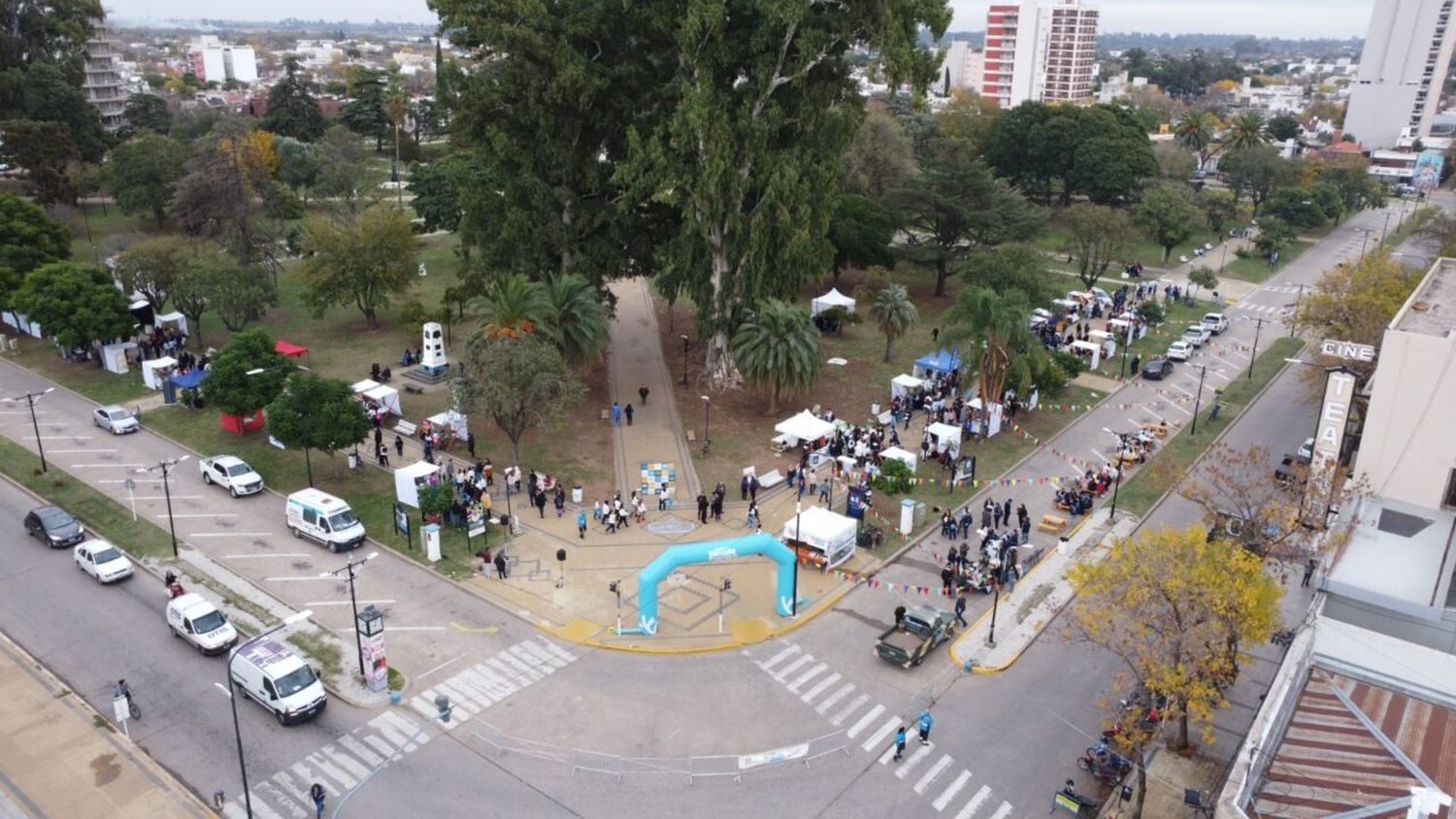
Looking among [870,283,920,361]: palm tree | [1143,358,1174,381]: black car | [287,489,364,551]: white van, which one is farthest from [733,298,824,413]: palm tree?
[1143,358,1174,381]: black car

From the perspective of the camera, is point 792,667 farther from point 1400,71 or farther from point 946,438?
point 1400,71

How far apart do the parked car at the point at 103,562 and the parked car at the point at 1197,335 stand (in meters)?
55.8

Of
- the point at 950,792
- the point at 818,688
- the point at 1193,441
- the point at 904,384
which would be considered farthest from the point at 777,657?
the point at 1193,441

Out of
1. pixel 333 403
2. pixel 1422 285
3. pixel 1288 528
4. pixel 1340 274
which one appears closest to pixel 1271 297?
pixel 1340 274

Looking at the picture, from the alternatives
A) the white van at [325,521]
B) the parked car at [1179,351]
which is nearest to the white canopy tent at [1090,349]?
the parked car at [1179,351]

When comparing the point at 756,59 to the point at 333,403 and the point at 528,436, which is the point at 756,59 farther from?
the point at 333,403

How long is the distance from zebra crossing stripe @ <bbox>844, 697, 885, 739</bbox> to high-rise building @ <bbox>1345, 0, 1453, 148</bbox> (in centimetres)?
17435

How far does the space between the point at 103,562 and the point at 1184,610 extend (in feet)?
105

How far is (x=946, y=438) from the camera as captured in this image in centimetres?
4234

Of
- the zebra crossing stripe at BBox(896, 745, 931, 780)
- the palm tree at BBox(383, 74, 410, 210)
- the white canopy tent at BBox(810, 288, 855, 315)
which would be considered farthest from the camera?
the palm tree at BBox(383, 74, 410, 210)

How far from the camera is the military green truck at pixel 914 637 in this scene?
2867cm

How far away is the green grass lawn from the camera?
39219 mm

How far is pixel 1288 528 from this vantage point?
28781mm

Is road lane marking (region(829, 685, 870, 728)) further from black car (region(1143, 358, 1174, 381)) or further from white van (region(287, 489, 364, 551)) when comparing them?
black car (region(1143, 358, 1174, 381))
